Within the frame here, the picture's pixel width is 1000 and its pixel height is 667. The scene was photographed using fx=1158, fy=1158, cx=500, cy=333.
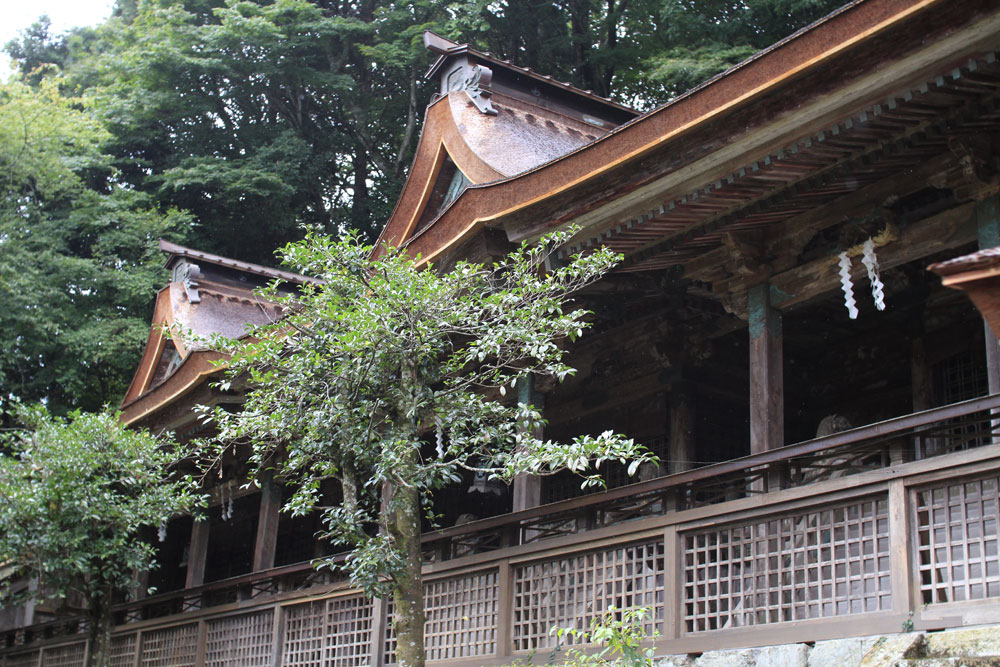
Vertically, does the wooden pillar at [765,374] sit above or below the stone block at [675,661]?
above

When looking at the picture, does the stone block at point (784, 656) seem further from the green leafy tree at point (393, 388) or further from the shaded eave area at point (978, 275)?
the shaded eave area at point (978, 275)

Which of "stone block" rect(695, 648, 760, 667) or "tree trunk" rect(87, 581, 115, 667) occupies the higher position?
"tree trunk" rect(87, 581, 115, 667)

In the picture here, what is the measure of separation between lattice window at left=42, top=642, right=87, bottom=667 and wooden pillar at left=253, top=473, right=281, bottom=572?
3107mm

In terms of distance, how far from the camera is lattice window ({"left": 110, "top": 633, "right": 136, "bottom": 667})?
49.5ft

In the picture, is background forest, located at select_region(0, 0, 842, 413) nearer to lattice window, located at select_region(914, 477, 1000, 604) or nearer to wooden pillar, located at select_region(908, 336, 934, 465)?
wooden pillar, located at select_region(908, 336, 934, 465)

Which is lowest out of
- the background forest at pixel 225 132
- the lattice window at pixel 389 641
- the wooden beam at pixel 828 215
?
the lattice window at pixel 389 641

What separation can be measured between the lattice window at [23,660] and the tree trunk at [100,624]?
4153mm

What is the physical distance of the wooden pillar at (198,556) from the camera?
15.7 m

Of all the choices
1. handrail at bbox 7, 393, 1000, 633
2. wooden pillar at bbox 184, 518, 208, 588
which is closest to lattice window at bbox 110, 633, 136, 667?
wooden pillar at bbox 184, 518, 208, 588

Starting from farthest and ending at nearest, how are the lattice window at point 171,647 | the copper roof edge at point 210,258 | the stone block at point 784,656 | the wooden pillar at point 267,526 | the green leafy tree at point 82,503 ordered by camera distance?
the copper roof edge at point 210,258 → the wooden pillar at point 267,526 → the lattice window at point 171,647 → the green leafy tree at point 82,503 → the stone block at point 784,656

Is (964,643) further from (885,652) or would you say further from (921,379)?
(921,379)

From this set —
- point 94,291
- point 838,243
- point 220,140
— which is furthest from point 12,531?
point 220,140

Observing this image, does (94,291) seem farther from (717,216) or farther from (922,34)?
(922,34)

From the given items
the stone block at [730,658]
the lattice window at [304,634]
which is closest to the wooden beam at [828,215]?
the stone block at [730,658]
